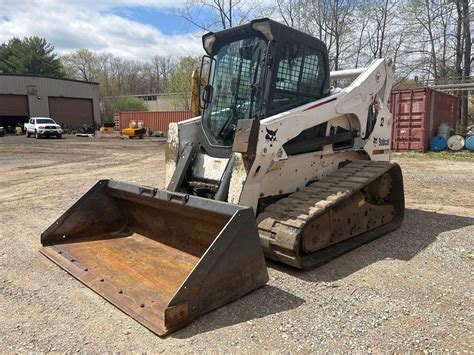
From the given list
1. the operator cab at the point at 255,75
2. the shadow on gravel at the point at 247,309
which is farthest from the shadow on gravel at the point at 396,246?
the operator cab at the point at 255,75

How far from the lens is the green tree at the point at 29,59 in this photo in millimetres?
50156

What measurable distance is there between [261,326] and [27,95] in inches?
1674

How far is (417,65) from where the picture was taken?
88.2 ft

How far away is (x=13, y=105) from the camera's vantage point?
38781 millimetres

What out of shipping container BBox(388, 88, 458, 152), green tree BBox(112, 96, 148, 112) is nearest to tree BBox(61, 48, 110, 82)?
green tree BBox(112, 96, 148, 112)

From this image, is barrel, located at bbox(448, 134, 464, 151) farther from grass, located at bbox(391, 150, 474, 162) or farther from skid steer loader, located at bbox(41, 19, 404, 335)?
skid steer loader, located at bbox(41, 19, 404, 335)

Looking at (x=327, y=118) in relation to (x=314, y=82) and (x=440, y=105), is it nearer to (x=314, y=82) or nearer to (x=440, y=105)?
(x=314, y=82)

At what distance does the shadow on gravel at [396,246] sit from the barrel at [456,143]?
11.4 metres

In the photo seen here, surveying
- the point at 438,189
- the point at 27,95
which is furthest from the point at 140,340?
the point at 27,95

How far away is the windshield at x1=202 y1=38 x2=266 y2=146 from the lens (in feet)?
15.4

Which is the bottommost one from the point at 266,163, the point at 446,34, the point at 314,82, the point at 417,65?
the point at 266,163

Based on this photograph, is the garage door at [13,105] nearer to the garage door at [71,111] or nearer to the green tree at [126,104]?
the garage door at [71,111]

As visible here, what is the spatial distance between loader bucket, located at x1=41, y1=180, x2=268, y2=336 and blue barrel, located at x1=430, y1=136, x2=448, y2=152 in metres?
14.9

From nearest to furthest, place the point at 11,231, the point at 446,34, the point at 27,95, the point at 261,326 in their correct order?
the point at 261,326 < the point at 11,231 < the point at 446,34 < the point at 27,95
